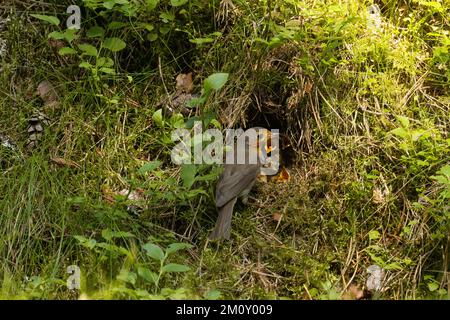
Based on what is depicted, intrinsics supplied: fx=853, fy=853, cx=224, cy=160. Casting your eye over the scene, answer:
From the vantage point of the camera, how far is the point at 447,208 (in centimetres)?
516

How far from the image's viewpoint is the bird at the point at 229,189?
17.6 ft

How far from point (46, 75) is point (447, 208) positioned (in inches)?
115

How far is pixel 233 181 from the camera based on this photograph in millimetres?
5395

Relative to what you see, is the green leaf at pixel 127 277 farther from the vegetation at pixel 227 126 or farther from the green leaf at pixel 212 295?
the green leaf at pixel 212 295

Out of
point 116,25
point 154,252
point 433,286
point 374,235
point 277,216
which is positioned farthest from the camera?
point 116,25

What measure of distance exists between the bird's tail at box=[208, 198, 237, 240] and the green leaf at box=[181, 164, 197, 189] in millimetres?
378

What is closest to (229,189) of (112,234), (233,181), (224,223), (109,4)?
(233,181)

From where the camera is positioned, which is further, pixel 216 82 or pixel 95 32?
pixel 95 32

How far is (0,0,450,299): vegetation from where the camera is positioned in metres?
5.14

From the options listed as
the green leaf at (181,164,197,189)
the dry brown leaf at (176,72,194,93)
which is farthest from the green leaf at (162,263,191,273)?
the dry brown leaf at (176,72,194,93)

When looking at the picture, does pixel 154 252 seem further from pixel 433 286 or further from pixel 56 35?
pixel 56 35

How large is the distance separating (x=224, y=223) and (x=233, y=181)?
10.7 inches

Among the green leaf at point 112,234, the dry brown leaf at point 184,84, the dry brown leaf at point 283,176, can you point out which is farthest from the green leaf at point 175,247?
the dry brown leaf at point 184,84

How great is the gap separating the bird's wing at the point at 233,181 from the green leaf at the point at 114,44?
1.14 meters
